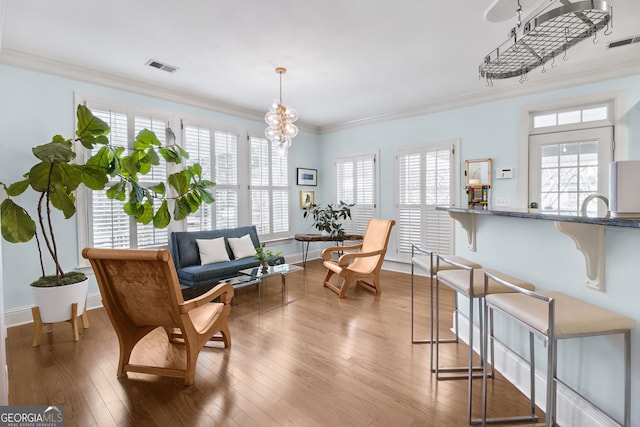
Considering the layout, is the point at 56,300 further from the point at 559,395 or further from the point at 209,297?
the point at 559,395

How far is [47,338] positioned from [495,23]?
16.2ft

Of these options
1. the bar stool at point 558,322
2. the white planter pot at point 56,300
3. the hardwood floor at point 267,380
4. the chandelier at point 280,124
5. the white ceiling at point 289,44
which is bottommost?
the hardwood floor at point 267,380

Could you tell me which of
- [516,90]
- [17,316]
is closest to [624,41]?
[516,90]

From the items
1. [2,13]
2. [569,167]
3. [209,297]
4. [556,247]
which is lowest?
[209,297]

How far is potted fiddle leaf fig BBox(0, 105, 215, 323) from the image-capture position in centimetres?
270

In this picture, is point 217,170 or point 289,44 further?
point 217,170

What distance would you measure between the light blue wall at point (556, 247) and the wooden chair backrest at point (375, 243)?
1.41 metres

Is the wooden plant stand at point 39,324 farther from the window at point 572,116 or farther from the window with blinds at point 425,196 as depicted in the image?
the window at point 572,116

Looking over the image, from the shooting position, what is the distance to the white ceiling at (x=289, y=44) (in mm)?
2502

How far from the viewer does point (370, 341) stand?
9.29ft

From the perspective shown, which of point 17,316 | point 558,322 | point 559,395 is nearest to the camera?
point 558,322

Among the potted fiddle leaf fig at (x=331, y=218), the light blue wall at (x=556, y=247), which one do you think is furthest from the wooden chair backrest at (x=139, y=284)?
the potted fiddle leaf fig at (x=331, y=218)

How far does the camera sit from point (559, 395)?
178cm

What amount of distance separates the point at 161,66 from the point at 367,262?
11.5 ft
